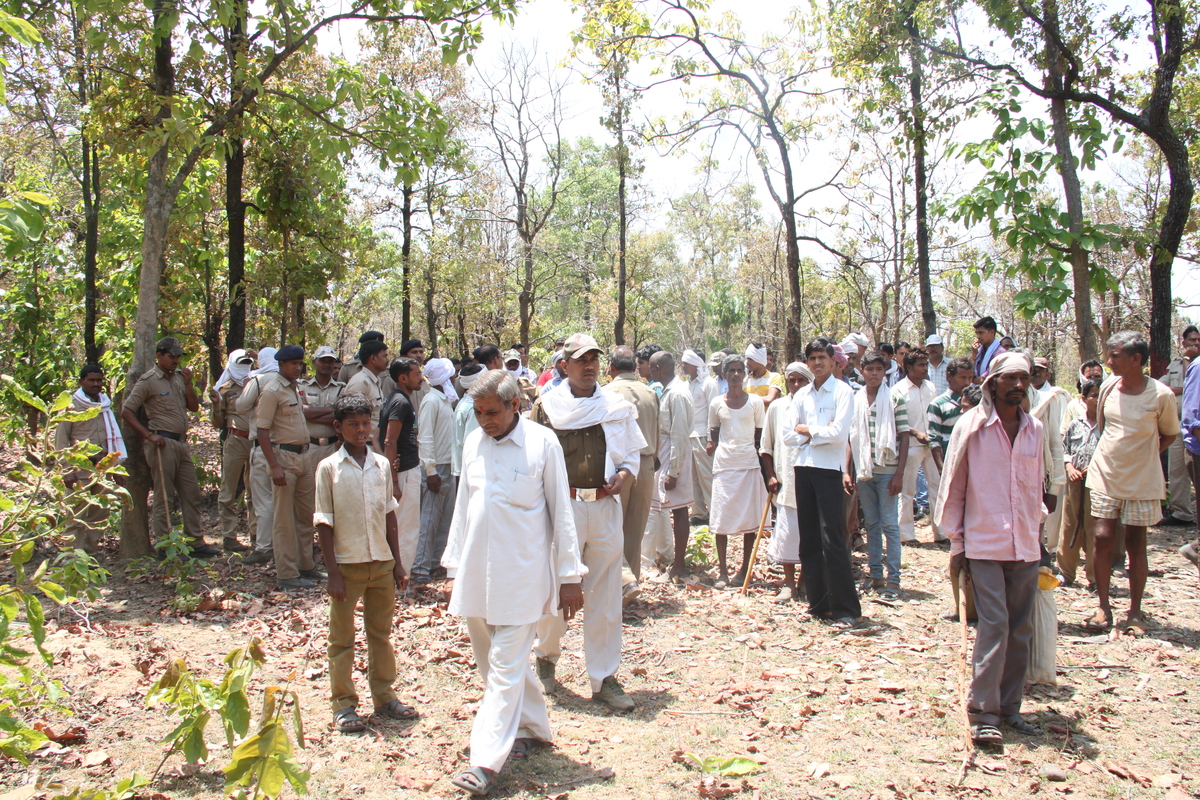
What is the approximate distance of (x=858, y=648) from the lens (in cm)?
618

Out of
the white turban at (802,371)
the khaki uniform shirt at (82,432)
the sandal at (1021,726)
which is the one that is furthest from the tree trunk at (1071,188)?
the khaki uniform shirt at (82,432)

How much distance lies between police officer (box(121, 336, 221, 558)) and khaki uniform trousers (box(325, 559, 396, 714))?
14.7 feet

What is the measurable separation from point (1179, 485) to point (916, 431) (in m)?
4.03

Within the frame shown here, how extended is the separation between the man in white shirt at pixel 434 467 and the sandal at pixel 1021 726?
531 cm

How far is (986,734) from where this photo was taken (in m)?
4.48

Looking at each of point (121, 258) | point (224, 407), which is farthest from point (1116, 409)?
point (121, 258)

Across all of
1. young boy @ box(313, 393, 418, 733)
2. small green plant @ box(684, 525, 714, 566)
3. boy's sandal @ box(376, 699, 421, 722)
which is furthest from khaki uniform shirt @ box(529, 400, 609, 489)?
small green plant @ box(684, 525, 714, 566)

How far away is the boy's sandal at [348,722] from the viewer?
4.77 m

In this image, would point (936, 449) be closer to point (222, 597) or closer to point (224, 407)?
point (222, 597)

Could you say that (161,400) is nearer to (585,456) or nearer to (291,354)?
(291,354)

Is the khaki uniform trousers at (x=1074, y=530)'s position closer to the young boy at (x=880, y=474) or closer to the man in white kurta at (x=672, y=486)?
the young boy at (x=880, y=474)

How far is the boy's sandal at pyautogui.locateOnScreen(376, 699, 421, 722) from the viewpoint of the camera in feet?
16.4

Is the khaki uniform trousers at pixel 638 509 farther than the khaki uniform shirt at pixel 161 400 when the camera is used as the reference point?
No

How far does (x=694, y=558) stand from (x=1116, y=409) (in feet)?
14.0
